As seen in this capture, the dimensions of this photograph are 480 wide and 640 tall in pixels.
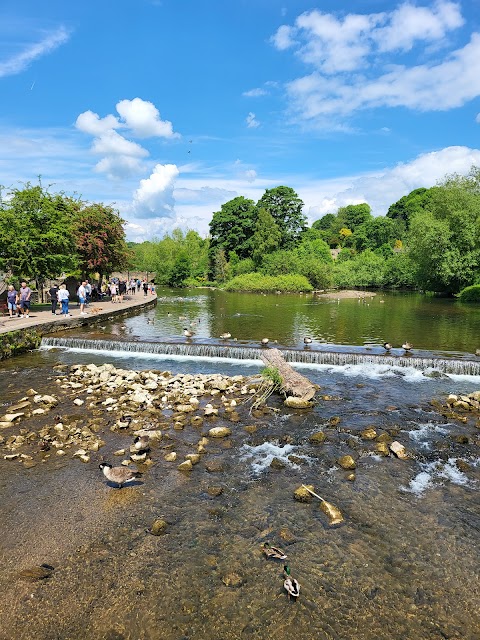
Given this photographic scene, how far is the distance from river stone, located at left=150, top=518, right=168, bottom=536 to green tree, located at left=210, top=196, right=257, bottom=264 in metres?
68.6

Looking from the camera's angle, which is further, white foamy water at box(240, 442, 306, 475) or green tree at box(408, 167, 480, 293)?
green tree at box(408, 167, 480, 293)

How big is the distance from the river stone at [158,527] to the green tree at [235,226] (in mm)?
68645

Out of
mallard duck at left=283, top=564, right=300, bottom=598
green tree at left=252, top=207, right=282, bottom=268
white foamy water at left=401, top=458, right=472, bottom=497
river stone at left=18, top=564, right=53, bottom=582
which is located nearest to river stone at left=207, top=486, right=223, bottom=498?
mallard duck at left=283, top=564, right=300, bottom=598

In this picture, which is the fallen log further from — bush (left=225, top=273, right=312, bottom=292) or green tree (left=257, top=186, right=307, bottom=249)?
green tree (left=257, top=186, right=307, bottom=249)

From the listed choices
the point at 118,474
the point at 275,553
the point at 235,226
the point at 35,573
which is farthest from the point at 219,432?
the point at 235,226

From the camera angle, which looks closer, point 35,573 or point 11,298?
point 35,573

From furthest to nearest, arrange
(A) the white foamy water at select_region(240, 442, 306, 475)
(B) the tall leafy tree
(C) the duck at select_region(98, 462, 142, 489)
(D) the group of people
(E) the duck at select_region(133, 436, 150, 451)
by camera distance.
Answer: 1. (B) the tall leafy tree
2. (D) the group of people
3. (E) the duck at select_region(133, 436, 150, 451)
4. (A) the white foamy water at select_region(240, 442, 306, 475)
5. (C) the duck at select_region(98, 462, 142, 489)

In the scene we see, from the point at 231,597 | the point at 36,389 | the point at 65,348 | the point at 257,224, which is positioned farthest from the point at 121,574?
the point at 257,224

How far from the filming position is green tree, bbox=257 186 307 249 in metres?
76.4

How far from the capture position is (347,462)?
27.6 feet

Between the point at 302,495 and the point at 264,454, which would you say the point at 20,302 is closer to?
the point at 264,454

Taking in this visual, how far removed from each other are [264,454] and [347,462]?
170cm

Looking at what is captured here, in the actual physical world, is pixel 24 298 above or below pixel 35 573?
above

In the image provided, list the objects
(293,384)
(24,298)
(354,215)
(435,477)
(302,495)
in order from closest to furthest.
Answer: (302,495) < (435,477) < (293,384) < (24,298) < (354,215)
